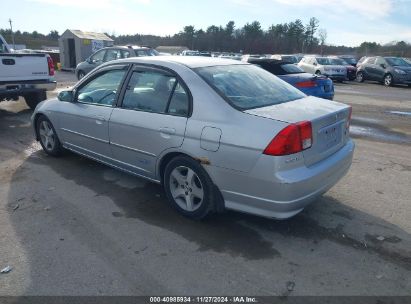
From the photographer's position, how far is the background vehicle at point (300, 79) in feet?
29.7

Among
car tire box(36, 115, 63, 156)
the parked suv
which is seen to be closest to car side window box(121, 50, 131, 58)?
the parked suv

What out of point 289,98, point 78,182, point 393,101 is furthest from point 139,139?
point 393,101

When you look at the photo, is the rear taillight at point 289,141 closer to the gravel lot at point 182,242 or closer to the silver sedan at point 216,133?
the silver sedan at point 216,133

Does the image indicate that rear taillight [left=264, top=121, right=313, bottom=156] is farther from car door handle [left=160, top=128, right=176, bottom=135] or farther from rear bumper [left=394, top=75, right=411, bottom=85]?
rear bumper [left=394, top=75, right=411, bottom=85]

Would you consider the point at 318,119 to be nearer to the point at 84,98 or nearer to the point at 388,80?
the point at 84,98

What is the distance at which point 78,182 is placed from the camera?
5.12 metres

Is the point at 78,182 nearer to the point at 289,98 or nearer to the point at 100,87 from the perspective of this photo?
the point at 100,87

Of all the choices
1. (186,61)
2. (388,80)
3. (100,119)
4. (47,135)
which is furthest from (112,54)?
(388,80)

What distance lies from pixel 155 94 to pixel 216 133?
1.05 m

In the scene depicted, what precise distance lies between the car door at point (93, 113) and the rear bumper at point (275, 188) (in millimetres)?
1847

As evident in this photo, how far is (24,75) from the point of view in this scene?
946 cm

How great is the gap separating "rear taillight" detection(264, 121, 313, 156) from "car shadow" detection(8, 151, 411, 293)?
919 millimetres

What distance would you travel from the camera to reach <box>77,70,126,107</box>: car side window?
472 centimetres

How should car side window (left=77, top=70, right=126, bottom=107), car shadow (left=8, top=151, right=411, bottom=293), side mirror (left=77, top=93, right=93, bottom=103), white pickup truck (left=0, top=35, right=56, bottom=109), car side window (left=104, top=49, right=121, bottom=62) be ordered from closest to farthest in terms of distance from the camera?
car shadow (left=8, top=151, right=411, bottom=293), car side window (left=77, top=70, right=126, bottom=107), side mirror (left=77, top=93, right=93, bottom=103), white pickup truck (left=0, top=35, right=56, bottom=109), car side window (left=104, top=49, right=121, bottom=62)
